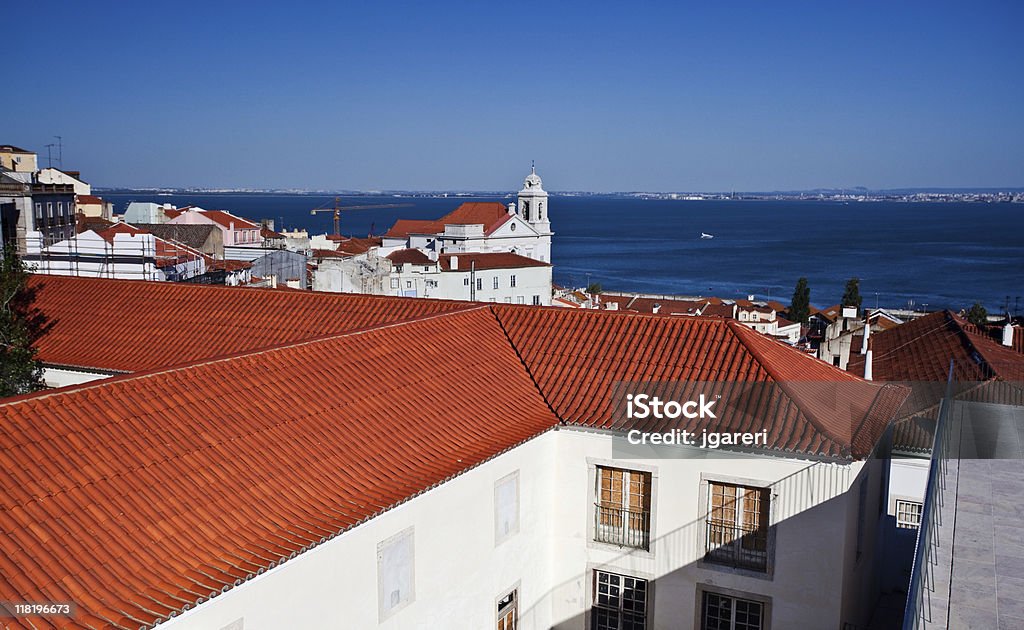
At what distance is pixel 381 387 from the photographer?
1305 centimetres

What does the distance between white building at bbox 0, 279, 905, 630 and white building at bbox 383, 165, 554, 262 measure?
5347 centimetres

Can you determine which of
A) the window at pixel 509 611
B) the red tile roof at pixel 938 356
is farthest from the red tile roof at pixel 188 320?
the red tile roof at pixel 938 356

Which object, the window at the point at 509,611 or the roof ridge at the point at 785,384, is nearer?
the roof ridge at the point at 785,384

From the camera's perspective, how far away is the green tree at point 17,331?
16.2 m

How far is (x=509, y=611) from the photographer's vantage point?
1348 centimetres

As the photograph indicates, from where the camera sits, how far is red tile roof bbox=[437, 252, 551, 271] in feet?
177

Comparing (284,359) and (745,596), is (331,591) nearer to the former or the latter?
(284,359)

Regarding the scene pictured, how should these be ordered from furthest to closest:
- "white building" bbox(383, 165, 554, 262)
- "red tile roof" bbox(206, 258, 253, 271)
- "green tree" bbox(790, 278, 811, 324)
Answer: "white building" bbox(383, 165, 554, 262) < "green tree" bbox(790, 278, 811, 324) < "red tile roof" bbox(206, 258, 253, 271)

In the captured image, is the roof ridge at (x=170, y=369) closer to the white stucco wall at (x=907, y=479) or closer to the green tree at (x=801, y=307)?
the white stucco wall at (x=907, y=479)

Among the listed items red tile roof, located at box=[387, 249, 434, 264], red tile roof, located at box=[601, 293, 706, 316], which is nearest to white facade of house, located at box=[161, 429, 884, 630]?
red tile roof, located at box=[601, 293, 706, 316]

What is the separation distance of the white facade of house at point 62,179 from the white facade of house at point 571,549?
62895mm

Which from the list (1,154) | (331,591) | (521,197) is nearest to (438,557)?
(331,591)

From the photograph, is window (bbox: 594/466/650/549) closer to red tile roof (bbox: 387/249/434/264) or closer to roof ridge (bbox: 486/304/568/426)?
roof ridge (bbox: 486/304/568/426)

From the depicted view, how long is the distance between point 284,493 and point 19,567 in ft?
9.54
